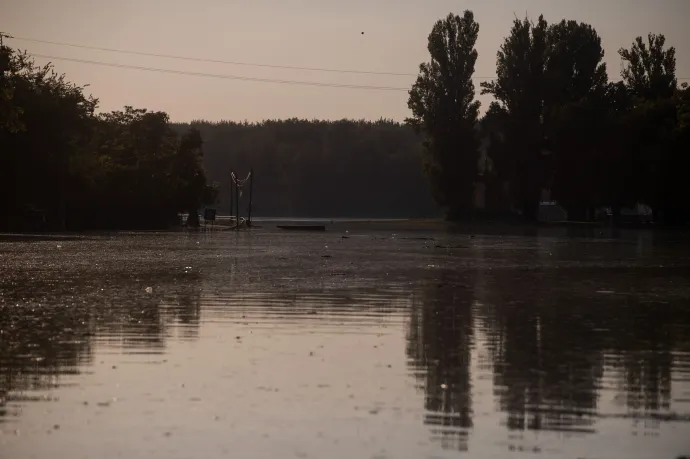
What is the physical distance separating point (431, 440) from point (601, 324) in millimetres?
10342

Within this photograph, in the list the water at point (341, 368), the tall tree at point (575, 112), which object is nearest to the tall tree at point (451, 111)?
the tall tree at point (575, 112)

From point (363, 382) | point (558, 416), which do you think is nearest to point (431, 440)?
point (558, 416)

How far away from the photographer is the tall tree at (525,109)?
109625 millimetres

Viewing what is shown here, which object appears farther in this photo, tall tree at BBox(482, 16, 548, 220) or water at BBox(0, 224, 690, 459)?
tall tree at BBox(482, 16, 548, 220)

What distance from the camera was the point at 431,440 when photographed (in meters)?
9.88

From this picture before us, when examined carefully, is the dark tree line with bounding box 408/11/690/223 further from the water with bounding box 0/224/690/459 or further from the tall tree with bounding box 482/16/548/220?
the water with bounding box 0/224/690/459

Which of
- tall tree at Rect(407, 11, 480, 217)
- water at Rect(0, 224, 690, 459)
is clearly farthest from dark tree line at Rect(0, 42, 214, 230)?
water at Rect(0, 224, 690, 459)

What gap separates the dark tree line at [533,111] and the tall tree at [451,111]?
9 centimetres

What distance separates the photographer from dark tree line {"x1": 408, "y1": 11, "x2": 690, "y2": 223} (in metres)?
105

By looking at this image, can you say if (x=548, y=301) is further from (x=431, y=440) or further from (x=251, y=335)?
(x=431, y=440)

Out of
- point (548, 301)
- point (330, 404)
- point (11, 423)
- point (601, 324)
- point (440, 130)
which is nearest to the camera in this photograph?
point (11, 423)

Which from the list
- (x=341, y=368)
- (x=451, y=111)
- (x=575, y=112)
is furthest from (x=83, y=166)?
(x=341, y=368)

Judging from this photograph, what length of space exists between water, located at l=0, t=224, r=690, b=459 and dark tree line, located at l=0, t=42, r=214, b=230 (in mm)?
39958

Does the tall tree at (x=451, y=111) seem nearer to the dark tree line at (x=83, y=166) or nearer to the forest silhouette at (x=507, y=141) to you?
the forest silhouette at (x=507, y=141)
